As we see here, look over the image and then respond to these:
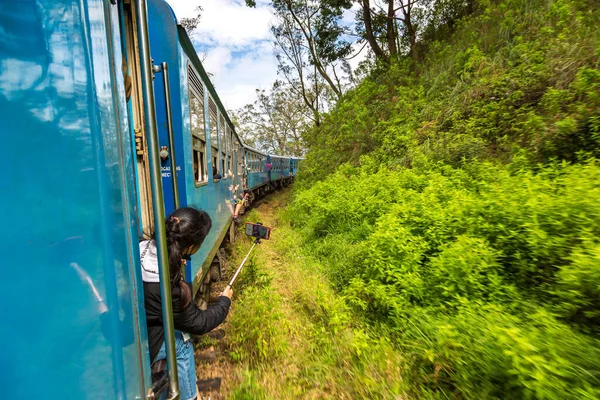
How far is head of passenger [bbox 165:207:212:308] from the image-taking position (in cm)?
168

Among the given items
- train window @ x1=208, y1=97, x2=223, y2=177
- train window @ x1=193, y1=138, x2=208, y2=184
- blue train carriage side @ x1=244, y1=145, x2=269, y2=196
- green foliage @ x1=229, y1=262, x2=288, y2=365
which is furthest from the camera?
blue train carriage side @ x1=244, y1=145, x2=269, y2=196

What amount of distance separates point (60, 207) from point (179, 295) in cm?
96

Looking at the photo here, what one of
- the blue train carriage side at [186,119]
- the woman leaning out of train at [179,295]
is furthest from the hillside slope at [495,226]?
the blue train carriage side at [186,119]

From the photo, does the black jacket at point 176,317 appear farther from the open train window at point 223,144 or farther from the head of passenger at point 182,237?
the open train window at point 223,144

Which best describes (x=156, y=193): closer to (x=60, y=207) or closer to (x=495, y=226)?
(x=60, y=207)

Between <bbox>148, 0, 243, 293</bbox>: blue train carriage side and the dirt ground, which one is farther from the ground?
<bbox>148, 0, 243, 293</bbox>: blue train carriage side

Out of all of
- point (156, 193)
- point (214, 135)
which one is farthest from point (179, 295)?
point (214, 135)

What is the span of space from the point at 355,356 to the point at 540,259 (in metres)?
1.80

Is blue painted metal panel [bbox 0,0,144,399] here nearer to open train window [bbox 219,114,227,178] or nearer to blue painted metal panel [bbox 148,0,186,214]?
blue painted metal panel [bbox 148,0,186,214]

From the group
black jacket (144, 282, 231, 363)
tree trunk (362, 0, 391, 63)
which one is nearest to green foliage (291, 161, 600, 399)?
black jacket (144, 282, 231, 363)

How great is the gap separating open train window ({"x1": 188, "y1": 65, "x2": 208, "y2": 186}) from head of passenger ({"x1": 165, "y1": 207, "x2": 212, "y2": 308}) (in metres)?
1.72

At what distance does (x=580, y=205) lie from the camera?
2.60m

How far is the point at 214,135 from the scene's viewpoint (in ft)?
15.6

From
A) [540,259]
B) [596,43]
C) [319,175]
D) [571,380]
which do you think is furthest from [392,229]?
[319,175]
